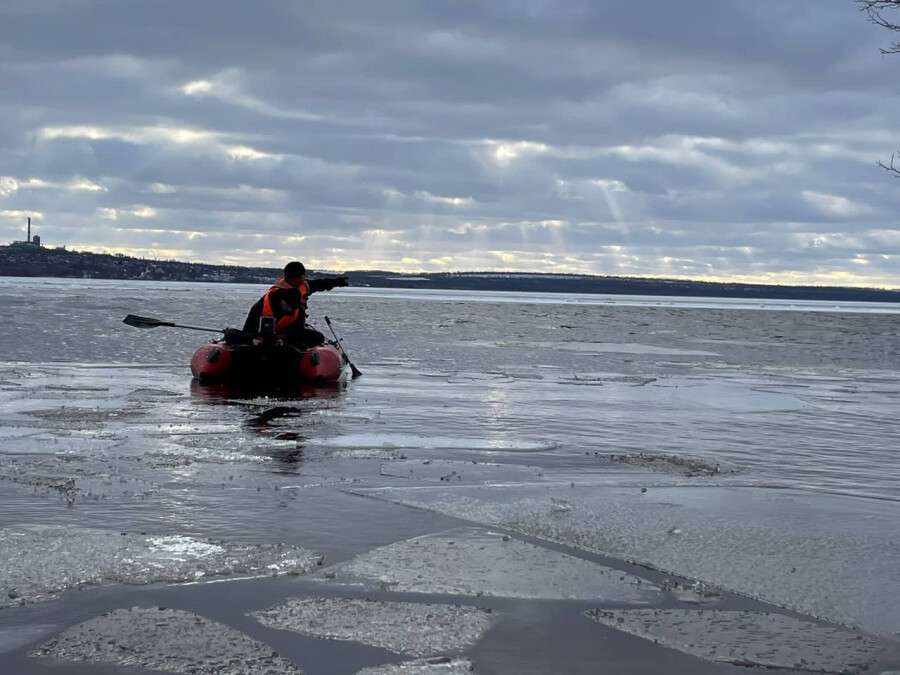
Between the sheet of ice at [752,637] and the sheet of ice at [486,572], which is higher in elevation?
the sheet of ice at [752,637]

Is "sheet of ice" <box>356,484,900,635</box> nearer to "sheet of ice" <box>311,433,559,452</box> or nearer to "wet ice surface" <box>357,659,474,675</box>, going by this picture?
"wet ice surface" <box>357,659,474,675</box>

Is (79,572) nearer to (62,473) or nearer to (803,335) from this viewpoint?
(62,473)

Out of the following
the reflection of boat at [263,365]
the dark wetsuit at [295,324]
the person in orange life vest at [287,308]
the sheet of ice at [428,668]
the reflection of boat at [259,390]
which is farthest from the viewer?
the dark wetsuit at [295,324]

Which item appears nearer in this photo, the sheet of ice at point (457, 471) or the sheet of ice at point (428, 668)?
the sheet of ice at point (428, 668)

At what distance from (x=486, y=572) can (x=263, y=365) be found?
534 inches

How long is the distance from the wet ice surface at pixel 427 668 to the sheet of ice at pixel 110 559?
1690 mm

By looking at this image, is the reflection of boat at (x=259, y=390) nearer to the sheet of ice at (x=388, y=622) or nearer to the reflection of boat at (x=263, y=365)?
the reflection of boat at (x=263, y=365)

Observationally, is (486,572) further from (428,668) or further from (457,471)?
(457,471)

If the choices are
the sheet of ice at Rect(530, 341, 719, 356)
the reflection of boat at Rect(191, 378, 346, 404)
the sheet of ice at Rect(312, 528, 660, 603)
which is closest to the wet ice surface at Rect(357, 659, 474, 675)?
the sheet of ice at Rect(312, 528, 660, 603)

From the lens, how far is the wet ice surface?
4973mm

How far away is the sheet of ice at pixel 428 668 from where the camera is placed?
16.3 feet

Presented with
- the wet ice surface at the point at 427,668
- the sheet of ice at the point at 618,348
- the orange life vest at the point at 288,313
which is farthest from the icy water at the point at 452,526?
the sheet of ice at the point at 618,348

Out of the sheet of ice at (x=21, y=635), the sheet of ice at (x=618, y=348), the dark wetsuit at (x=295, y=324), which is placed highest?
the dark wetsuit at (x=295, y=324)

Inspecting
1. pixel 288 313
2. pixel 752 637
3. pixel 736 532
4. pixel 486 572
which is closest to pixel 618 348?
pixel 288 313
